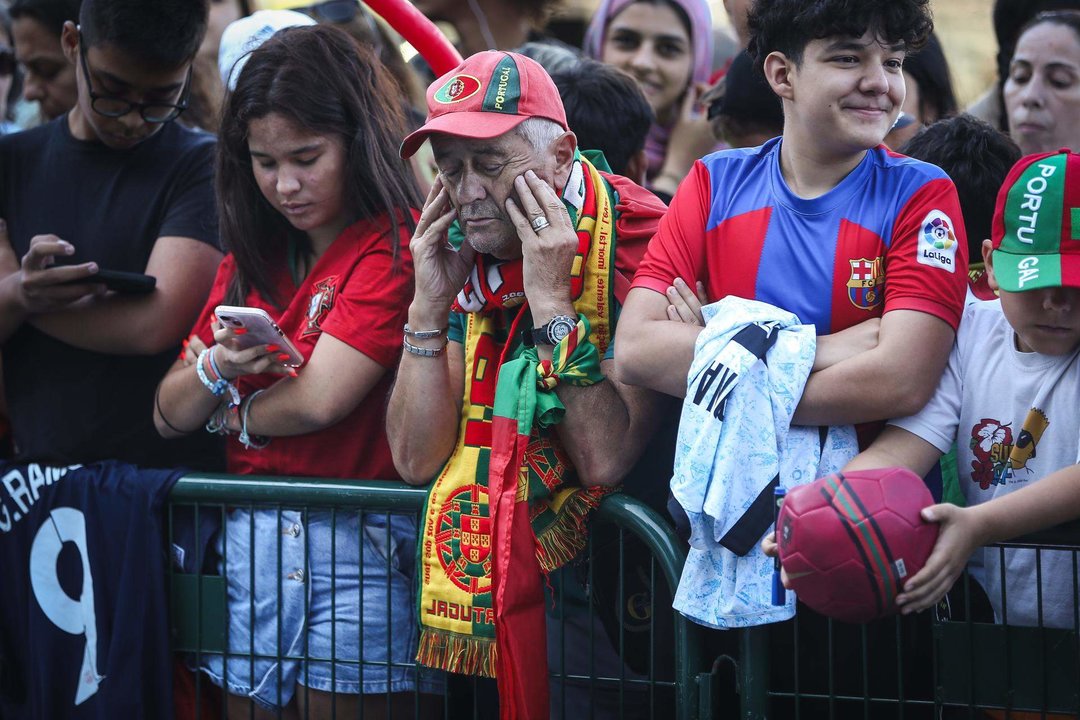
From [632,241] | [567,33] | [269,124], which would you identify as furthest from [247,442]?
[567,33]

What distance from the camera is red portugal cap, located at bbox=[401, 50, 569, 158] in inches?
124

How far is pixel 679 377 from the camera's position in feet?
9.61

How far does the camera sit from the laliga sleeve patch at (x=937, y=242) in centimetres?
280

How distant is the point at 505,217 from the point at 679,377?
2.12 feet

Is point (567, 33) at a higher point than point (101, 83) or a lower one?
higher

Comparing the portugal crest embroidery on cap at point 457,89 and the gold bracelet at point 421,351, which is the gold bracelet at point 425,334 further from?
the portugal crest embroidery on cap at point 457,89

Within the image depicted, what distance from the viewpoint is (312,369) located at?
11.6ft

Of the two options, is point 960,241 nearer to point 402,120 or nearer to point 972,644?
point 972,644

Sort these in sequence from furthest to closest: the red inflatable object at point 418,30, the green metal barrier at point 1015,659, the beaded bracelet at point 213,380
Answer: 1. the red inflatable object at point 418,30
2. the beaded bracelet at point 213,380
3. the green metal barrier at point 1015,659

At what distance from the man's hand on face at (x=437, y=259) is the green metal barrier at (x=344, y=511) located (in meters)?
0.51

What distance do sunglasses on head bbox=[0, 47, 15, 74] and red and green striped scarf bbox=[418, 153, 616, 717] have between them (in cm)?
368

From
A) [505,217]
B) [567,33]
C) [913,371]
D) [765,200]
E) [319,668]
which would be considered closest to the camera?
[913,371]

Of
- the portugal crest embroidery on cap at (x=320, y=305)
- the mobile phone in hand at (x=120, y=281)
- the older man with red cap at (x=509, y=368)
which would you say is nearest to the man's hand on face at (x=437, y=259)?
the older man with red cap at (x=509, y=368)

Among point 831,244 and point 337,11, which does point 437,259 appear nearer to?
point 831,244
